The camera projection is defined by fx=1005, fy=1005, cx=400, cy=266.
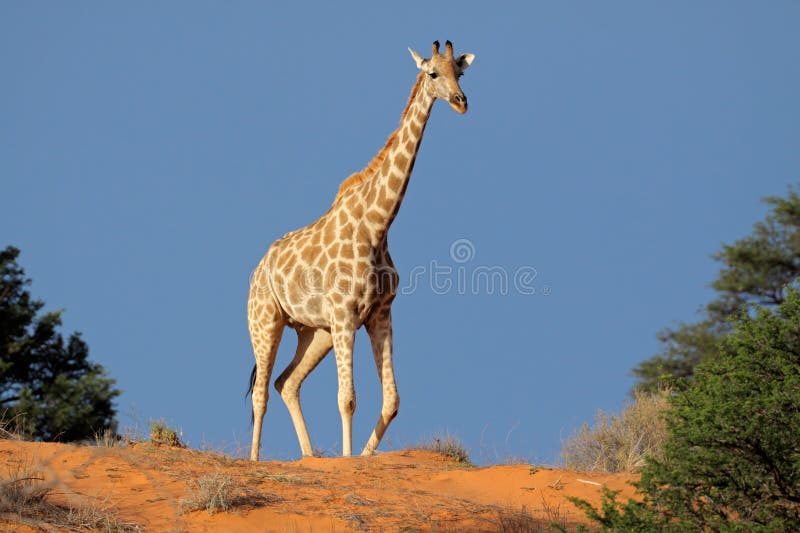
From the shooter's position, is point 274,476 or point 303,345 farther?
point 303,345

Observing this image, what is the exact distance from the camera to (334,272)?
38.5 ft

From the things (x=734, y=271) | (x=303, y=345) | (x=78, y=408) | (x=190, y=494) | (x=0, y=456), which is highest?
(x=734, y=271)

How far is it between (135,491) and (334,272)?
12.3 ft

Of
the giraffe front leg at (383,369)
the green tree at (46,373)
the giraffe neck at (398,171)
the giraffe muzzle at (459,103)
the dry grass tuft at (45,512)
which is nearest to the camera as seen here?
the dry grass tuft at (45,512)

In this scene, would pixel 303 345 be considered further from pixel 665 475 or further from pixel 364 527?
pixel 665 475

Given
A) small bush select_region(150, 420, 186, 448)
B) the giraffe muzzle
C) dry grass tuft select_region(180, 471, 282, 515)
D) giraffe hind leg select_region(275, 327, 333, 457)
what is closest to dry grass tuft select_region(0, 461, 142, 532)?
dry grass tuft select_region(180, 471, 282, 515)

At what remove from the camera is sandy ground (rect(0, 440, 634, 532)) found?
8250 mm

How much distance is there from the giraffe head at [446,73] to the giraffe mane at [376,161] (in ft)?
0.88

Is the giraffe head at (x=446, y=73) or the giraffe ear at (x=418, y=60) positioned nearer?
the giraffe head at (x=446, y=73)

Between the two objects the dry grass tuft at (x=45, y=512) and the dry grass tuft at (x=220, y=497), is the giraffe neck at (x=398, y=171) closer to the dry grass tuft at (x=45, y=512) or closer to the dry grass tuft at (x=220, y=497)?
the dry grass tuft at (x=220, y=497)

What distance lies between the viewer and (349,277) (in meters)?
11.6

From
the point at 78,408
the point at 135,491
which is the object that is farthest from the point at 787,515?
the point at 78,408

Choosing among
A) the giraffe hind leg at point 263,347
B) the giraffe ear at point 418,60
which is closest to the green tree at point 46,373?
the giraffe hind leg at point 263,347

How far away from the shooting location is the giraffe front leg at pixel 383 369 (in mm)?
11656
